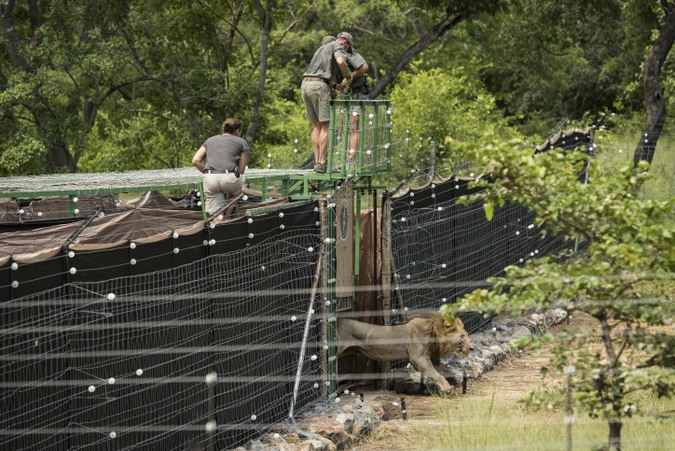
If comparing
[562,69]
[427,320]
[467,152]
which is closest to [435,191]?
[427,320]

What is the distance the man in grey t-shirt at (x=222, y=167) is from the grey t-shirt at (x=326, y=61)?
4.88ft

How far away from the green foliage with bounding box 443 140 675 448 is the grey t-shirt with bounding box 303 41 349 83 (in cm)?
697

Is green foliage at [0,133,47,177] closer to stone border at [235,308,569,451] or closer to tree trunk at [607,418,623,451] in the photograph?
stone border at [235,308,569,451]

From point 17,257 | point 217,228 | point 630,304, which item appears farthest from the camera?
point 217,228

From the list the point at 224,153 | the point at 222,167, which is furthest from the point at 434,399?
the point at 224,153

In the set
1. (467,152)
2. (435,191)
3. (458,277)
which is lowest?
(458,277)

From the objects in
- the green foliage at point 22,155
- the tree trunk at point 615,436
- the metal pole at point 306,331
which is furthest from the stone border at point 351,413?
the green foliage at point 22,155

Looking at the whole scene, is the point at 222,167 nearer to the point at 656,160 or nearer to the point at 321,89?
the point at 321,89

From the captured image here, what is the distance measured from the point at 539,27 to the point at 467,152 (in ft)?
72.1

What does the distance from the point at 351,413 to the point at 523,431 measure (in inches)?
86.2

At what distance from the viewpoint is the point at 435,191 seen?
15.0 m

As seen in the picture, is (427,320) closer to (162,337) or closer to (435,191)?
(435,191)

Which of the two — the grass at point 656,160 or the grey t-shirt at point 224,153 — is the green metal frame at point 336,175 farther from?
the grass at point 656,160

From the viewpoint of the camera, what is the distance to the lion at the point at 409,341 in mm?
12703
